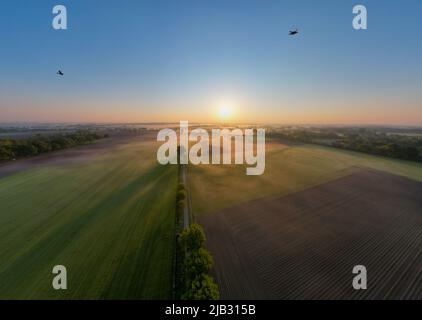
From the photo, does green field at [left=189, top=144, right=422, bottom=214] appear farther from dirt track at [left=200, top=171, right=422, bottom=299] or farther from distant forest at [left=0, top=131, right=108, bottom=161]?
distant forest at [left=0, top=131, right=108, bottom=161]

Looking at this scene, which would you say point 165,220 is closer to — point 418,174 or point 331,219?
point 331,219

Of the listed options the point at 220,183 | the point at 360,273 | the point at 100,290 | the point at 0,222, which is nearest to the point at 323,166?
the point at 220,183

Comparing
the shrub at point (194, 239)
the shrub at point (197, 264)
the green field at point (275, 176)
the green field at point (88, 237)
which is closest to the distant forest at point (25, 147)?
the green field at point (88, 237)

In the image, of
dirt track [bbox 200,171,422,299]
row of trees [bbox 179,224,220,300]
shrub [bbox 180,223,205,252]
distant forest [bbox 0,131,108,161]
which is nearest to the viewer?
row of trees [bbox 179,224,220,300]

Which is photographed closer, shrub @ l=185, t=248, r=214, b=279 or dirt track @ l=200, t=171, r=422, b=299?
shrub @ l=185, t=248, r=214, b=279

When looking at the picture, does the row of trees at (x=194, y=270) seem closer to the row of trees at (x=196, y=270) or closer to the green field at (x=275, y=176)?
the row of trees at (x=196, y=270)

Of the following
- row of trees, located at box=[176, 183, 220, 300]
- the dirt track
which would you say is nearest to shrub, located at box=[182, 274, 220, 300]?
row of trees, located at box=[176, 183, 220, 300]
